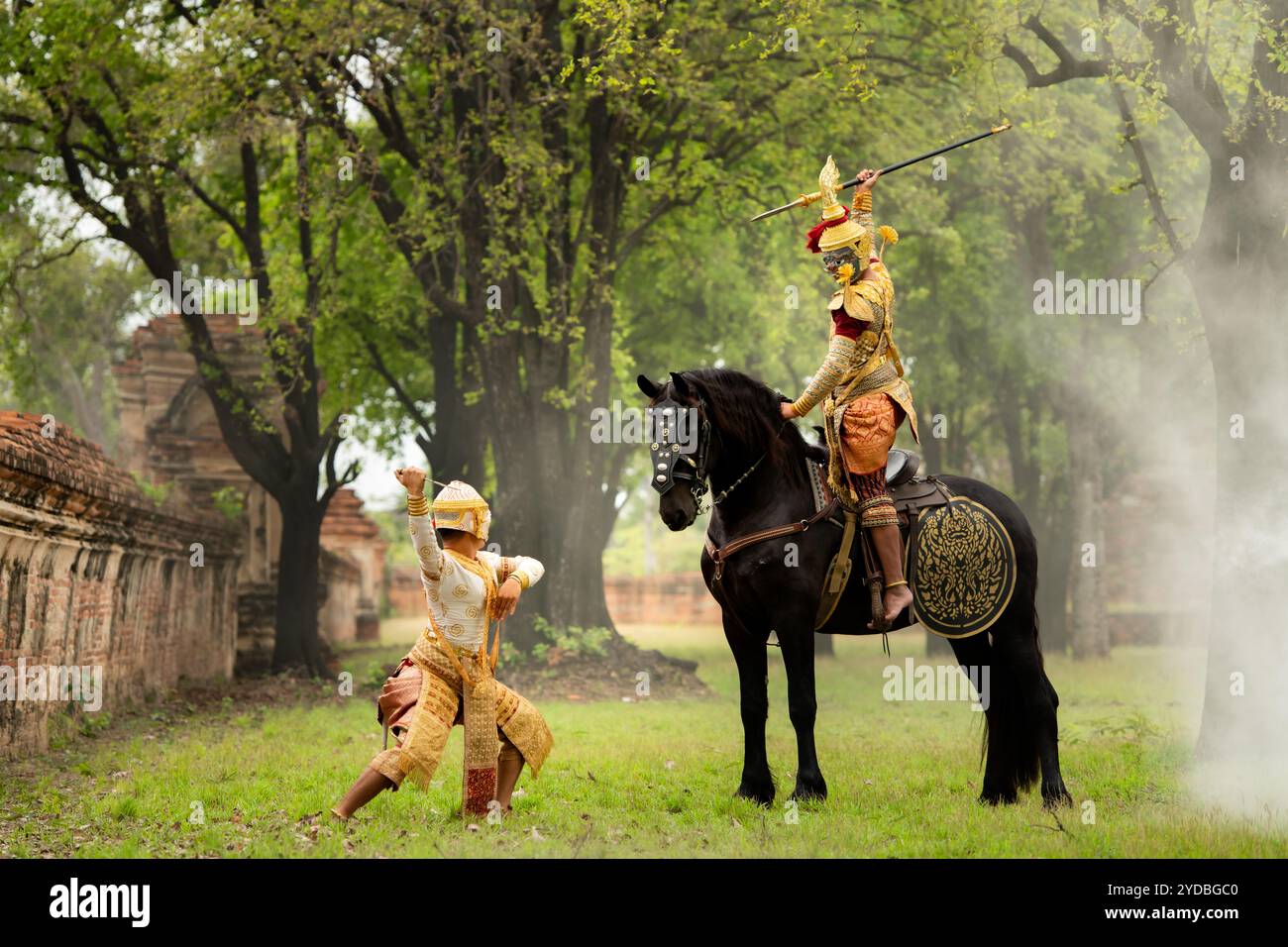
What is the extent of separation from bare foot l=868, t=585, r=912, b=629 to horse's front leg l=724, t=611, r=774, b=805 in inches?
32.4

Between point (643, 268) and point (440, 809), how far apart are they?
55.8 feet

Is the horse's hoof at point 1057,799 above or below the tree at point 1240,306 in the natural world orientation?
below

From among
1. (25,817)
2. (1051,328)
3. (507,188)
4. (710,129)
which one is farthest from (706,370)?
(1051,328)

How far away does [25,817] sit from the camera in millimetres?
8320

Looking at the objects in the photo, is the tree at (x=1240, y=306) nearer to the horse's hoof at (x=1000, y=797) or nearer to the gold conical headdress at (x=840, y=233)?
the horse's hoof at (x=1000, y=797)

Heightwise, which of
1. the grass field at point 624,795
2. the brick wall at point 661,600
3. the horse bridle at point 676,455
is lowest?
the brick wall at point 661,600

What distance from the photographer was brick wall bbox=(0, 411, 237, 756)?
415 inches

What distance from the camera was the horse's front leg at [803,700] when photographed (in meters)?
8.23

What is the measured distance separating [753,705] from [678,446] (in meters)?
1.95

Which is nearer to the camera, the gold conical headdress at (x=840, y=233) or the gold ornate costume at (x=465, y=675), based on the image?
the gold ornate costume at (x=465, y=675)

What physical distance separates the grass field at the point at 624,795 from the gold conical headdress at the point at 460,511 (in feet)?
5.80

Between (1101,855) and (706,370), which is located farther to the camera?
(706,370)

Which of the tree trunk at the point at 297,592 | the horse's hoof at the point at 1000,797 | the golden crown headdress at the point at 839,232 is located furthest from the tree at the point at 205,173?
the horse's hoof at the point at 1000,797

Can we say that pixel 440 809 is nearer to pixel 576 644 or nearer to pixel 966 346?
pixel 576 644
